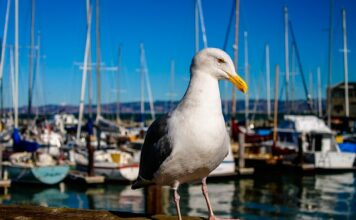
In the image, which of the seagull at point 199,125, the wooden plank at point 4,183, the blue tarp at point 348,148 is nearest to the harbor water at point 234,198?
the wooden plank at point 4,183

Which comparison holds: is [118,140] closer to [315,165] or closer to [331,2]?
[315,165]

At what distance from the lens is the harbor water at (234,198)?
49.9ft

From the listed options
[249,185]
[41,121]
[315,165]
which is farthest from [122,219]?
[41,121]

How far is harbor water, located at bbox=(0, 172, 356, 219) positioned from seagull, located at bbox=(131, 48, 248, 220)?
451 inches

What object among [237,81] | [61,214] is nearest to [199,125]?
[237,81]

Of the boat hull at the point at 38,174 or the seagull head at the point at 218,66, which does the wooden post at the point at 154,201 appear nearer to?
the seagull head at the point at 218,66

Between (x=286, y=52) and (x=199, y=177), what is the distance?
135 ft

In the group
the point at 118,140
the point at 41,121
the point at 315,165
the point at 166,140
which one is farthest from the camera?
the point at 41,121

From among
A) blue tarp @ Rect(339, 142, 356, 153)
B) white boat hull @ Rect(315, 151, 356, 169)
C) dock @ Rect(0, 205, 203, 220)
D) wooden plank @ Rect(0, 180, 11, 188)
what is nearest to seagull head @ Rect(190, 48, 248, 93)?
dock @ Rect(0, 205, 203, 220)

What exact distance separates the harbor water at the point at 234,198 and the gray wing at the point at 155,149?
1109cm

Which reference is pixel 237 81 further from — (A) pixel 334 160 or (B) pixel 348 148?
(B) pixel 348 148

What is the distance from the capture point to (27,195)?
17875 mm

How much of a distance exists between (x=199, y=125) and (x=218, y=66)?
42cm

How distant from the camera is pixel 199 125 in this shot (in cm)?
313
